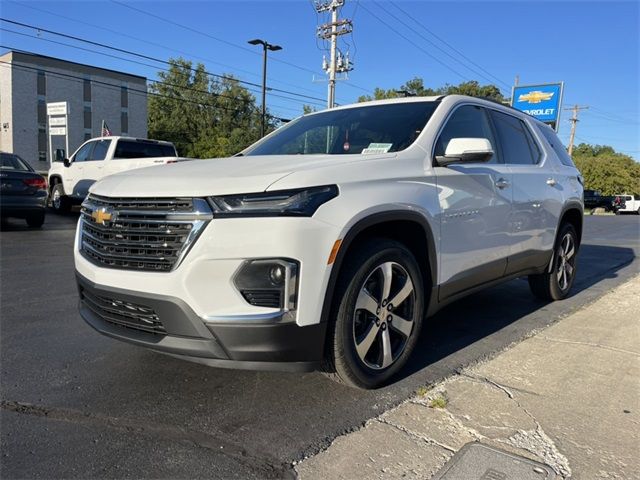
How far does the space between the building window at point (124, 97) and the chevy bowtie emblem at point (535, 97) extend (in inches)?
1635

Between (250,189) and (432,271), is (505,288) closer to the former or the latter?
(432,271)

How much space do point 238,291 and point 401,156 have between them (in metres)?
1.42

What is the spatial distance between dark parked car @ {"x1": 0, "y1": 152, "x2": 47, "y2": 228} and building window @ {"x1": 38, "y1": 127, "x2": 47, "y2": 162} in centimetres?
4473

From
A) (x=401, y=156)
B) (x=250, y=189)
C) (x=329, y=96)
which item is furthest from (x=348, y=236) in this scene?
(x=329, y=96)

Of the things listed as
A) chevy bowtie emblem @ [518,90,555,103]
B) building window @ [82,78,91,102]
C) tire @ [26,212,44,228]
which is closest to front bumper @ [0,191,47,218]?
tire @ [26,212,44,228]

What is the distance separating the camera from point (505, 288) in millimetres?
6438

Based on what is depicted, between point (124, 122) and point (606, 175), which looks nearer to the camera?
point (124, 122)

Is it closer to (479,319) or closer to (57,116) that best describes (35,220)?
(479,319)

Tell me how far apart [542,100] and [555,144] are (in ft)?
94.1

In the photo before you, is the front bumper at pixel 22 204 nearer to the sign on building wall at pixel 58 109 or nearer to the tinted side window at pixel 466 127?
the tinted side window at pixel 466 127

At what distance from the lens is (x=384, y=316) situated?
10.1 feet

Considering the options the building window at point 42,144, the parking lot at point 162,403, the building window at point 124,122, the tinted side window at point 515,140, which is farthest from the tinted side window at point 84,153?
the building window at point 124,122

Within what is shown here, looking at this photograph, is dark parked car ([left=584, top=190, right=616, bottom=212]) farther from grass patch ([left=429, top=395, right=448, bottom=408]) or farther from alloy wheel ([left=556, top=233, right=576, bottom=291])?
grass patch ([left=429, top=395, right=448, bottom=408])

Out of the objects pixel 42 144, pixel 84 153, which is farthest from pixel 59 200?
pixel 42 144
